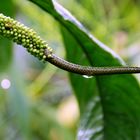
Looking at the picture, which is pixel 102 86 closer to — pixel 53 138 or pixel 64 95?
pixel 53 138

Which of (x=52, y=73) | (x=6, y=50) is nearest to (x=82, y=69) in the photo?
(x=6, y=50)

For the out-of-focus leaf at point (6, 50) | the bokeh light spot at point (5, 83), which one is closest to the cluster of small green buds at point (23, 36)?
the out-of-focus leaf at point (6, 50)

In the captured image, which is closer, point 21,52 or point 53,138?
point 53,138

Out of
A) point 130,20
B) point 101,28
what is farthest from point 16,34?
point 130,20

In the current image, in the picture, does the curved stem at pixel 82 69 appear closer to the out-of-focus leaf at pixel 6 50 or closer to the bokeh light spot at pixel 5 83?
the out-of-focus leaf at pixel 6 50

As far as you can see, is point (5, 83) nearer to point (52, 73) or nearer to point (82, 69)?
point (52, 73)

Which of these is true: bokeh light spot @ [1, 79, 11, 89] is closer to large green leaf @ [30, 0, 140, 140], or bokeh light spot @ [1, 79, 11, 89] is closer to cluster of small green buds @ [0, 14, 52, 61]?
large green leaf @ [30, 0, 140, 140]

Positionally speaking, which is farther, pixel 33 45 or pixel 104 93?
pixel 104 93

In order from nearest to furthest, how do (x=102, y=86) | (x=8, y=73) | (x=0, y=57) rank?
(x=102, y=86), (x=0, y=57), (x=8, y=73)
